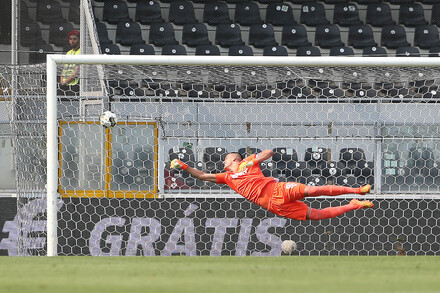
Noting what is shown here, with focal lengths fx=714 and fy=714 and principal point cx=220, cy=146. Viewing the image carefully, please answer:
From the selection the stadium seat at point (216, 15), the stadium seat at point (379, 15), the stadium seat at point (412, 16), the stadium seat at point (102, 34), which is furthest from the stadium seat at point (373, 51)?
the stadium seat at point (102, 34)

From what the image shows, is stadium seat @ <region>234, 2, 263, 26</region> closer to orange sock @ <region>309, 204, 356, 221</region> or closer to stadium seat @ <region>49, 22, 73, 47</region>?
stadium seat @ <region>49, 22, 73, 47</region>

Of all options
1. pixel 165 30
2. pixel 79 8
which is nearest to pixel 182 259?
pixel 79 8

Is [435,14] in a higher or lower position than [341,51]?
higher

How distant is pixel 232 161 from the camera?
22.6 feet

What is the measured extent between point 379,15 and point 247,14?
6.93ft

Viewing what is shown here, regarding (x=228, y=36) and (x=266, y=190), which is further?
(x=228, y=36)

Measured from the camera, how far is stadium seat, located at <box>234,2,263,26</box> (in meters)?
11.2

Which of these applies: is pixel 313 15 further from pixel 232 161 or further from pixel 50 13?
pixel 232 161

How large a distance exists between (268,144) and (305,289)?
4271 mm

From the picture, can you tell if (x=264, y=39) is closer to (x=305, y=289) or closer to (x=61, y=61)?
(x=61, y=61)

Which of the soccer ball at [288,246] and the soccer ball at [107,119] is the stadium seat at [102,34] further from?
the soccer ball at [288,246]

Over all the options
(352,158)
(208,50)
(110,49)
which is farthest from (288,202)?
(110,49)

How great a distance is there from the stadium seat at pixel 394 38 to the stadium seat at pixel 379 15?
0.33m

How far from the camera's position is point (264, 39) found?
10.8m
